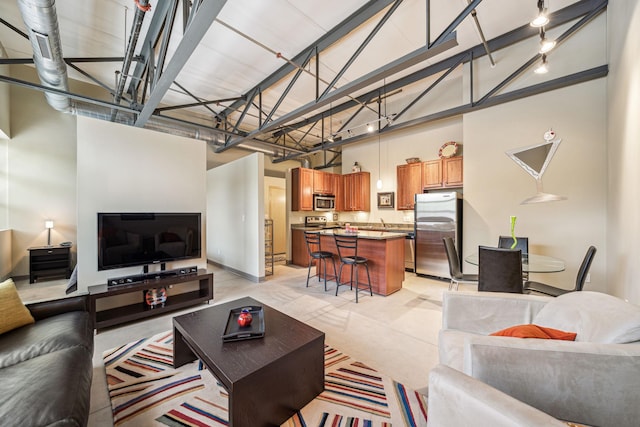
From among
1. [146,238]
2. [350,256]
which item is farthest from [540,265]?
[146,238]

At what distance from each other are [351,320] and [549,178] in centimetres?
365

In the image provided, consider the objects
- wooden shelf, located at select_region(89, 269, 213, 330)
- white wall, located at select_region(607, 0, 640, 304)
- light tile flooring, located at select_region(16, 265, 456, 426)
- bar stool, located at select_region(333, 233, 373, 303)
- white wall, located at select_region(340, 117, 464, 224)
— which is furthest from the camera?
white wall, located at select_region(340, 117, 464, 224)

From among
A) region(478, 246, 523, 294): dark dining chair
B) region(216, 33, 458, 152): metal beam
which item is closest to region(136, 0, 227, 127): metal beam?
region(216, 33, 458, 152): metal beam

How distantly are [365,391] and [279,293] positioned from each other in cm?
252

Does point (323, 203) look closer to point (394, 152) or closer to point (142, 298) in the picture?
point (394, 152)

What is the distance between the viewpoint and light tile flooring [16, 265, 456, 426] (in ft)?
6.92

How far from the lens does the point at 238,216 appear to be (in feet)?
17.5

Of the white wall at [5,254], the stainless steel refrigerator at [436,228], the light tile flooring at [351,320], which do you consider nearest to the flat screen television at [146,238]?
the light tile flooring at [351,320]

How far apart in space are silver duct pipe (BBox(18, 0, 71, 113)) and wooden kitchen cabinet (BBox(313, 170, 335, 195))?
499cm

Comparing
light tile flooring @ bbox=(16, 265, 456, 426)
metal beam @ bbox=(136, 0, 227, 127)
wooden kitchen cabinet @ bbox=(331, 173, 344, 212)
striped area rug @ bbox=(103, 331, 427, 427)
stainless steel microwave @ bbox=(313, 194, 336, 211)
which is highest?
metal beam @ bbox=(136, 0, 227, 127)

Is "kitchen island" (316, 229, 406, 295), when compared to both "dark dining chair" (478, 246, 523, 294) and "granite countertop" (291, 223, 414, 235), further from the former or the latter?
"granite countertop" (291, 223, 414, 235)

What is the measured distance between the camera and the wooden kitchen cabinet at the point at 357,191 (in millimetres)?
6832

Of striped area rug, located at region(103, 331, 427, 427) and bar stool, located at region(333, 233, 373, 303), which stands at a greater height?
bar stool, located at region(333, 233, 373, 303)

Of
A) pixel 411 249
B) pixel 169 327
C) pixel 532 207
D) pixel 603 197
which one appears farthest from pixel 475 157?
pixel 169 327
